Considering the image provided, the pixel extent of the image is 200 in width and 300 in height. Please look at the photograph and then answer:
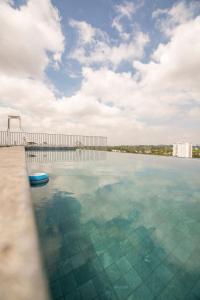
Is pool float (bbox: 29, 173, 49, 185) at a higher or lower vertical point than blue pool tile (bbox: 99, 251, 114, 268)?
higher

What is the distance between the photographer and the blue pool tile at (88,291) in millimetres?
2076

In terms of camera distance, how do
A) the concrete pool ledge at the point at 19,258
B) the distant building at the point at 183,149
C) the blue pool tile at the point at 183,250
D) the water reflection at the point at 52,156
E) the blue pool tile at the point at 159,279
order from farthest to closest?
the distant building at the point at 183,149 < the water reflection at the point at 52,156 < the blue pool tile at the point at 183,250 < the blue pool tile at the point at 159,279 < the concrete pool ledge at the point at 19,258

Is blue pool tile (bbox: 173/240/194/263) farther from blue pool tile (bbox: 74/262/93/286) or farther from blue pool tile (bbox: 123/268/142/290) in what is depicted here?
blue pool tile (bbox: 74/262/93/286)

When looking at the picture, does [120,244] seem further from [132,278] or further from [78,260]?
[78,260]

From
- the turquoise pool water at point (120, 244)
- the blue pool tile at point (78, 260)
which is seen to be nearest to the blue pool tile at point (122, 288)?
the turquoise pool water at point (120, 244)

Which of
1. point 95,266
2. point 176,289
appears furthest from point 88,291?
point 176,289

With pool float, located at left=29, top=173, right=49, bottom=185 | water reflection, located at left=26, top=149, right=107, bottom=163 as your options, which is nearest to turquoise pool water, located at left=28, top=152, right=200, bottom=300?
pool float, located at left=29, top=173, right=49, bottom=185

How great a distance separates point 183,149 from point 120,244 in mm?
41873

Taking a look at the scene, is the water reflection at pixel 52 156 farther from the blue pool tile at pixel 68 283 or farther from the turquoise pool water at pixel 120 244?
the blue pool tile at pixel 68 283

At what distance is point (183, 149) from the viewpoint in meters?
38.3

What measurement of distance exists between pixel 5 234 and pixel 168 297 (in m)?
2.74

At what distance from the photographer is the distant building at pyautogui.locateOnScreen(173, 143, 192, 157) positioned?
37.1 m

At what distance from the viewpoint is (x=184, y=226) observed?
419cm

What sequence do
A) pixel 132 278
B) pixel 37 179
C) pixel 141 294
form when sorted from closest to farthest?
pixel 141 294 < pixel 132 278 < pixel 37 179
